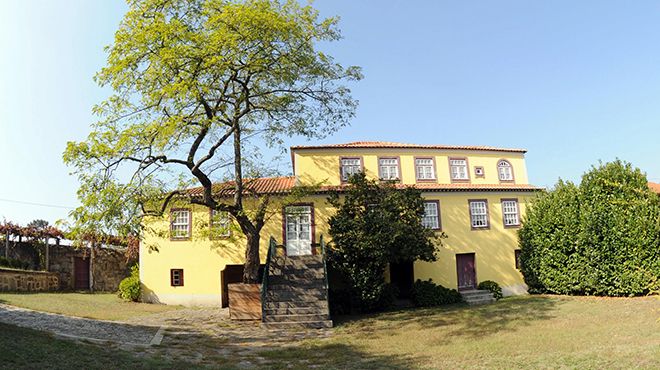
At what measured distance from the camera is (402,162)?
22.5m

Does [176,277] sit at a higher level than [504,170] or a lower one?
lower

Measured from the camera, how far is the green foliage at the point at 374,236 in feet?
56.5

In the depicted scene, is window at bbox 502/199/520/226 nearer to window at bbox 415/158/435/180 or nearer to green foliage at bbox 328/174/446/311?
window at bbox 415/158/435/180

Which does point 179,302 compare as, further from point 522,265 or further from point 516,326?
point 522,265

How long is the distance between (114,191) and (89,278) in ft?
49.2

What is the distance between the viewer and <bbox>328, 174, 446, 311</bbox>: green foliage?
17.2 meters

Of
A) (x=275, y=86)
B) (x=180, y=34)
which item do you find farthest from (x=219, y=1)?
(x=275, y=86)

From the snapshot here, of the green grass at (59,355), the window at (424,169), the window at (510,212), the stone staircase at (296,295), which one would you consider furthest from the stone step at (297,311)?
the window at (510,212)

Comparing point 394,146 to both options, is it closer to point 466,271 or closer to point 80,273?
point 466,271

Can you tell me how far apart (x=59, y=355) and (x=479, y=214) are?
19.3 meters

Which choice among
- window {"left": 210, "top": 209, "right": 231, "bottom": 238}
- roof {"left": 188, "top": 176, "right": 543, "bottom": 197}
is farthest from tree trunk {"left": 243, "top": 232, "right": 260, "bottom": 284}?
roof {"left": 188, "top": 176, "right": 543, "bottom": 197}

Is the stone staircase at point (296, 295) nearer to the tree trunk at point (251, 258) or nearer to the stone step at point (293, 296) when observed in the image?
the stone step at point (293, 296)

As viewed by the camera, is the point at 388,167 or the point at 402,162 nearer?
the point at 388,167

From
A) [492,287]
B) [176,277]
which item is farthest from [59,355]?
[492,287]
